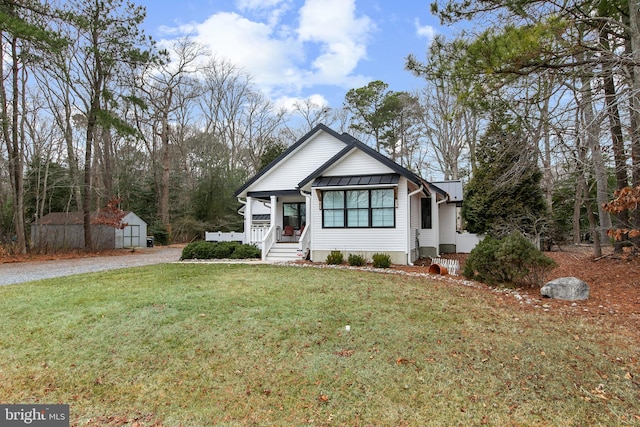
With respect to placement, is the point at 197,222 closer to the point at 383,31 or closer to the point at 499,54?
the point at 383,31

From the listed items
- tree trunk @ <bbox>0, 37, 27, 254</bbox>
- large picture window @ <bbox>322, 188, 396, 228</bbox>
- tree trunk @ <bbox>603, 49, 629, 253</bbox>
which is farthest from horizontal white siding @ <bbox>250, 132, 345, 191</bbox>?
tree trunk @ <bbox>0, 37, 27, 254</bbox>

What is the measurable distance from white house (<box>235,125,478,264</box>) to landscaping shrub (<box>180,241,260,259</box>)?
79 centimetres

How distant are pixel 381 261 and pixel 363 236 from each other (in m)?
1.61

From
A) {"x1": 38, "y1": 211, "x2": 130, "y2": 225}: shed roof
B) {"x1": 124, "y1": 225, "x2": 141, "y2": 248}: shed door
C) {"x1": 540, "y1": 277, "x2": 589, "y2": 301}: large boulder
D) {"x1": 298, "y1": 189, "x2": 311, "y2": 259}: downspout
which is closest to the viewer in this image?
{"x1": 540, "y1": 277, "x2": 589, "y2": 301}: large boulder

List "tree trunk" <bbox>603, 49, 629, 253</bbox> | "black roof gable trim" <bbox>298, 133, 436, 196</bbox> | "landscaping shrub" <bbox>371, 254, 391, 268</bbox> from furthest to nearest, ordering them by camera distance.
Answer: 1. "black roof gable trim" <bbox>298, 133, 436, 196</bbox>
2. "landscaping shrub" <bbox>371, 254, 391, 268</bbox>
3. "tree trunk" <bbox>603, 49, 629, 253</bbox>

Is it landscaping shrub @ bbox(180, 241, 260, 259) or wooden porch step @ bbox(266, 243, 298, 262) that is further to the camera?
landscaping shrub @ bbox(180, 241, 260, 259)

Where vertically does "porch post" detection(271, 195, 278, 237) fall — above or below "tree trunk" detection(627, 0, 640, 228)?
below

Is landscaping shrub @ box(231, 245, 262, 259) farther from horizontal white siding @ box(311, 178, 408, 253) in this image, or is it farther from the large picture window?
the large picture window

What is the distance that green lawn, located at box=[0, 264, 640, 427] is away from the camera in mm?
3248

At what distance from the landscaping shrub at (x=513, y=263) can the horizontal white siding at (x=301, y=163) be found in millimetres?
8058

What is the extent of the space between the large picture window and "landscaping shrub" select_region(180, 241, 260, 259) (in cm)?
→ 337

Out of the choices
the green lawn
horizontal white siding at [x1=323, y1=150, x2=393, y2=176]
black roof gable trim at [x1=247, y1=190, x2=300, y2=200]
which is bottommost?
the green lawn

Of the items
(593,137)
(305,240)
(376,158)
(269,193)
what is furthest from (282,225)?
(593,137)

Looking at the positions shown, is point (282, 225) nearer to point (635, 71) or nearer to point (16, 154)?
point (635, 71)
